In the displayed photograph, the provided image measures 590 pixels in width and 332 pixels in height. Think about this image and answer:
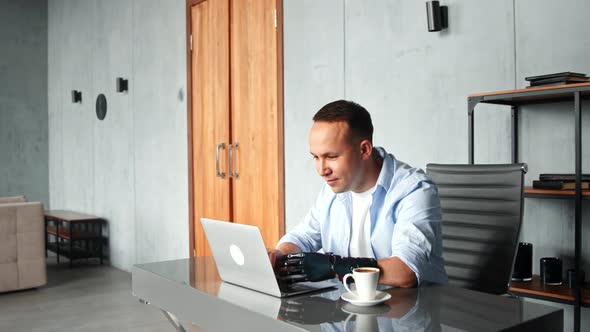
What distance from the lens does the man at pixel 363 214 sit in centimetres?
171

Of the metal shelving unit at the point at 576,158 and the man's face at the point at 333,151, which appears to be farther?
the metal shelving unit at the point at 576,158

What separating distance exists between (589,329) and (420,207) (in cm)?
138

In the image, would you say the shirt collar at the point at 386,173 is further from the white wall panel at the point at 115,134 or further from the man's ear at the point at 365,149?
the white wall panel at the point at 115,134

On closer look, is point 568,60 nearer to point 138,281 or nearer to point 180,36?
point 138,281

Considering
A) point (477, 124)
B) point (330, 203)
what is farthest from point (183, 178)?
point (330, 203)

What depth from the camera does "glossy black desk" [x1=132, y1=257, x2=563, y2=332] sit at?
128 centimetres

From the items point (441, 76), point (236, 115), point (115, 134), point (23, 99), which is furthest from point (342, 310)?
point (23, 99)

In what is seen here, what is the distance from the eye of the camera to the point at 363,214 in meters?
2.15

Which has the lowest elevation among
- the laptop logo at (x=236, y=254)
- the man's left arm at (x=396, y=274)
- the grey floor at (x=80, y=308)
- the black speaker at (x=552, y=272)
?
the grey floor at (x=80, y=308)

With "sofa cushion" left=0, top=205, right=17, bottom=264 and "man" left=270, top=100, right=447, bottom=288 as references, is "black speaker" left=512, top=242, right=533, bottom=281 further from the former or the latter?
"sofa cushion" left=0, top=205, right=17, bottom=264

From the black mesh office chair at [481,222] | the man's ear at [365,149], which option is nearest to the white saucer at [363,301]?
Answer: the man's ear at [365,149]

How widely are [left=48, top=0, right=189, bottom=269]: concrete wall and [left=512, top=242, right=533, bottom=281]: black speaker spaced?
138 inches

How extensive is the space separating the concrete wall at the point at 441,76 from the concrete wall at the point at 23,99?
5.95 meters

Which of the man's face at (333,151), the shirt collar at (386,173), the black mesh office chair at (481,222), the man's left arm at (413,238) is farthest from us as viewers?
the black mesh office chair at (481,222)
